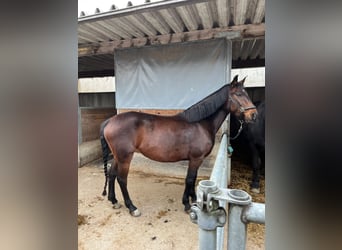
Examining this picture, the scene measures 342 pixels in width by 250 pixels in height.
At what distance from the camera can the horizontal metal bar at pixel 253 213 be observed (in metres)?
0.48

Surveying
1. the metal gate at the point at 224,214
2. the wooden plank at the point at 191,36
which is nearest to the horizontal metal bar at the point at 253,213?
the metal gate at the point at 224,214

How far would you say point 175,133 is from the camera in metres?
2.24

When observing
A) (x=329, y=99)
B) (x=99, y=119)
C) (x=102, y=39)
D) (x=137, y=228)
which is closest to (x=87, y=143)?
(x=99, y=119)

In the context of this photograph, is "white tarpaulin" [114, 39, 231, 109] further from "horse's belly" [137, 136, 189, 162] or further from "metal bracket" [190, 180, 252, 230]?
"metal bracket" [190, 180, 252, 230]

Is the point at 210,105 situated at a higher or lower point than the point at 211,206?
higher

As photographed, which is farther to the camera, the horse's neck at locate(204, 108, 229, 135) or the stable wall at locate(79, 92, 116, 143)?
the stable wall at locate(79, 92, 116, 143)

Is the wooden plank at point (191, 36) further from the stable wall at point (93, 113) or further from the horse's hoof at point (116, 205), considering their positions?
the horse's hoof at point (116, 205)

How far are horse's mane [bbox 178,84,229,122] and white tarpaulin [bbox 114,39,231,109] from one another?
2.03ft

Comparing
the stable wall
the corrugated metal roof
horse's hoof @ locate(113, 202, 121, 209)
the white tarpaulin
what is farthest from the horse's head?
the stable wall

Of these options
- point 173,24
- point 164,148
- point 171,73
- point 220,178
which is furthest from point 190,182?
point 173,24

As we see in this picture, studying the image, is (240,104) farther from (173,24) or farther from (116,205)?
(116,205)

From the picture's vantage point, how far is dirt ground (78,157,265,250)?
5.40 feet

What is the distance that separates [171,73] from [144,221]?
6.84 ft

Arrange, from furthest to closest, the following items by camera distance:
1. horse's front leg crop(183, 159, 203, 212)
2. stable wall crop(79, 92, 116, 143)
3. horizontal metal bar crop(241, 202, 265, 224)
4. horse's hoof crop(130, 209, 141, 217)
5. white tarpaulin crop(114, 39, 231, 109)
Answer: stable wall crop(79, 92, 116, 143) < white tarpaulin crop(114, 39, 231, 109) < horse's front leg crop(183, 159, 203, 212) < horse's hoof crop(130, 209, 141, 217) < horizontal metal bar crop(241, 202, 265, 224)
